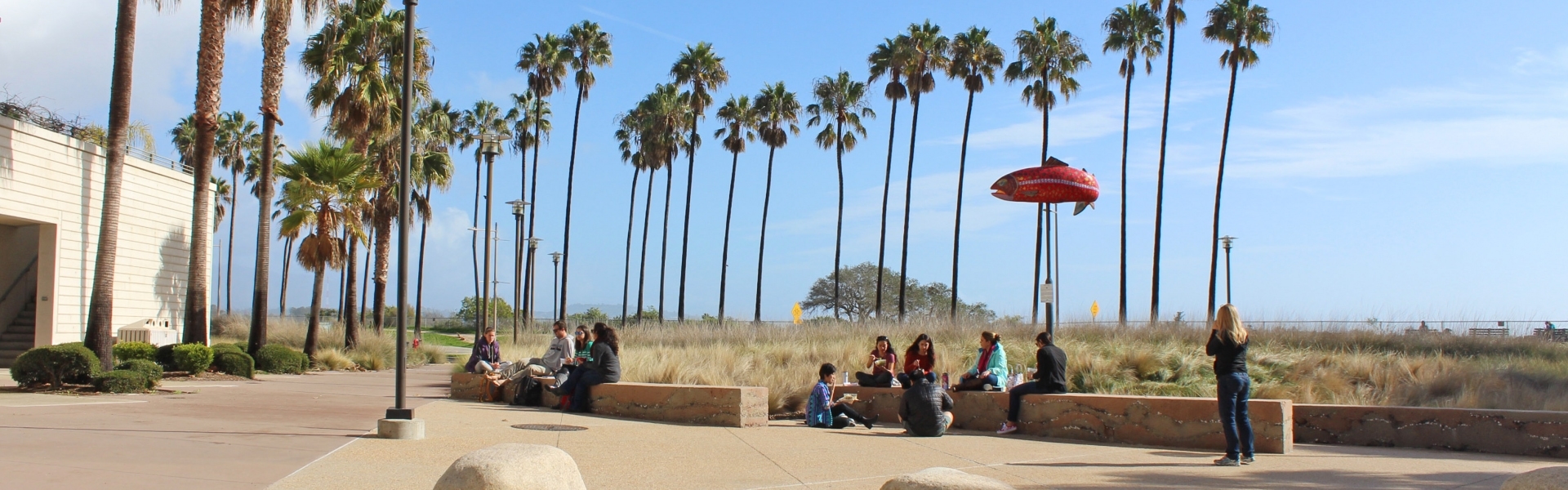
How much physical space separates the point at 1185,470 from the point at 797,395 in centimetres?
685

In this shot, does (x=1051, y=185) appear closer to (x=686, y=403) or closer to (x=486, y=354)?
(x=686, y=403)

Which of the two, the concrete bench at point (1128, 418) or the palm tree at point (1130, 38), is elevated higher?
the palm tree at point (1130, 38)

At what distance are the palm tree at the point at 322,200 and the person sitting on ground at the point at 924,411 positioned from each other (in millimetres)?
19308

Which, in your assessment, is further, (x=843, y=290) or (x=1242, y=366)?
(x=843, y=290)

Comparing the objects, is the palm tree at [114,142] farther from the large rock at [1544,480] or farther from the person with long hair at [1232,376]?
the large rock at [1544,480]

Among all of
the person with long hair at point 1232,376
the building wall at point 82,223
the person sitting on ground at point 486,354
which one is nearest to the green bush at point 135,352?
the building wall at point 82,223

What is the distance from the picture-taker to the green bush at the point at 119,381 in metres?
14.3

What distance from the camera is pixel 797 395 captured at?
14656mm

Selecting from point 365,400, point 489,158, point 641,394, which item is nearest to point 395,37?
point 489,158

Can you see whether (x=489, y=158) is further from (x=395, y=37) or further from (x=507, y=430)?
(x=507, y=430)

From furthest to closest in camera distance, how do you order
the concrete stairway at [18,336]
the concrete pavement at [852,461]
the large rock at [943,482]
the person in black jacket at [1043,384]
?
the concrete stairway at [18,336] < the person in black jacket at [1043,384] < the concrete pavement at [852,461] < the large rock at [943,482]

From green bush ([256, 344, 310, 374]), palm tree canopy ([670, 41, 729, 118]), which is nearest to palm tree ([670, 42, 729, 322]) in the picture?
palm tree canopy ([670, 41, 729, 118])

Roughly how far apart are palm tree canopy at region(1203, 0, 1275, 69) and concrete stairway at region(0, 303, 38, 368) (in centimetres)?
3761

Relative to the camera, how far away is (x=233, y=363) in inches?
776
